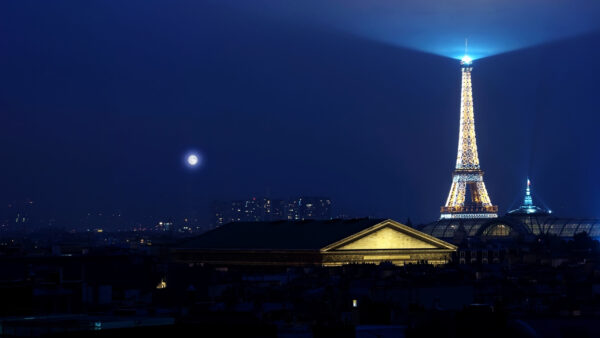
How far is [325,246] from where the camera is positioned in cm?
11738

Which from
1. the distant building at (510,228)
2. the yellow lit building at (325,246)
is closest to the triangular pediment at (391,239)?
the yellow lit building at (325,246)

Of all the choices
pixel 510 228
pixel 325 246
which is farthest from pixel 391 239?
pixel 510 228

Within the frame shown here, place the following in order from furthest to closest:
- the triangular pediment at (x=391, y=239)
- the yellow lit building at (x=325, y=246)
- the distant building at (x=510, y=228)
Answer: the distant building at (x=510, y=228) → the triangular pediment at (x=391, y=239) → the yellow lit building at (x=325, y=246)

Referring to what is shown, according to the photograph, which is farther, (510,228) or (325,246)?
(510,228)

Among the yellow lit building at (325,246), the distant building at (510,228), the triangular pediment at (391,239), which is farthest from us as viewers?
the distant building at (510,228)

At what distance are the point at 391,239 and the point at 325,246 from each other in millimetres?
7909

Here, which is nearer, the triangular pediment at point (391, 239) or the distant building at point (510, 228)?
the triangular pediment at point (391, 239)

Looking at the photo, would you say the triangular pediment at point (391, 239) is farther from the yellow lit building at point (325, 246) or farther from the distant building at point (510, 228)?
the distant building at point (510, 228)

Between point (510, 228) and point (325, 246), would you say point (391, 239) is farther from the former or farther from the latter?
point (510, 228)

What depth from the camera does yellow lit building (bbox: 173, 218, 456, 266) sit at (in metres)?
119

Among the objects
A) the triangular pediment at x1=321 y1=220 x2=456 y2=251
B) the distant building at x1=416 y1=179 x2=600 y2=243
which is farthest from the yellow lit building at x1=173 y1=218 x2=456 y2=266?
the distant building at x1=416 y1=179 x2=600 y2=243

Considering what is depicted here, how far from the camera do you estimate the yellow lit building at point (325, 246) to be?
119 meters

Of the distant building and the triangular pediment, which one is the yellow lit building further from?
the distant building

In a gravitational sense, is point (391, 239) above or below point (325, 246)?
above
